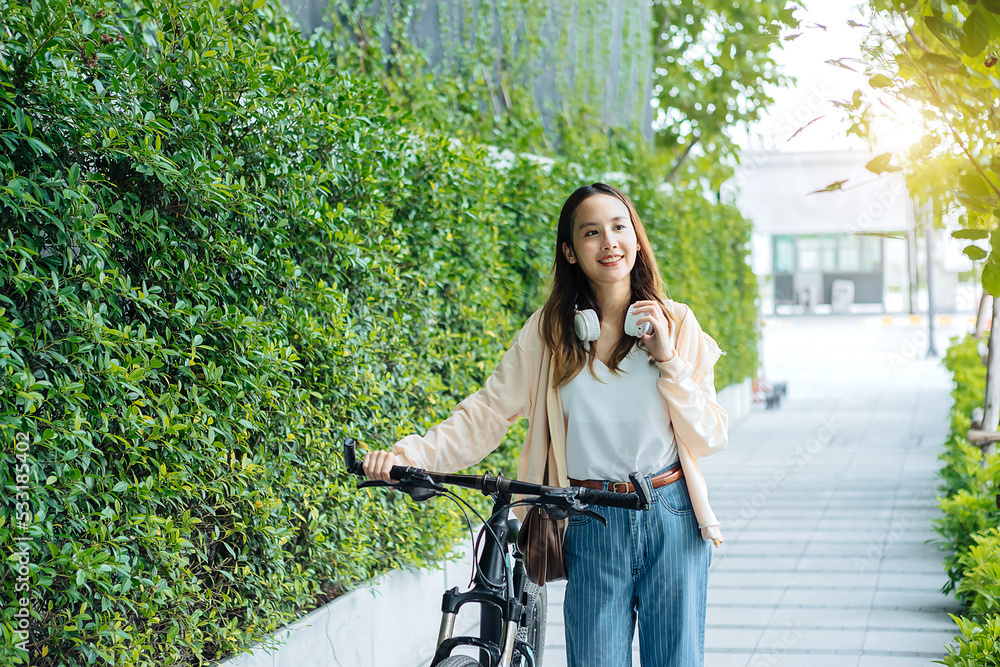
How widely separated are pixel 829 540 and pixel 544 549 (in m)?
4.33

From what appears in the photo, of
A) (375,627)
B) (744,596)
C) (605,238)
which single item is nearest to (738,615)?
(744,596)

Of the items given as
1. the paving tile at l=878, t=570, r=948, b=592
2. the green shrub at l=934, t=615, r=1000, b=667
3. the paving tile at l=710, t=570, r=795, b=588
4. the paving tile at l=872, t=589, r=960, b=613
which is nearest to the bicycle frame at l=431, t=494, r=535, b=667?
the green shrub at l=934, t=615, r=1000, b=667

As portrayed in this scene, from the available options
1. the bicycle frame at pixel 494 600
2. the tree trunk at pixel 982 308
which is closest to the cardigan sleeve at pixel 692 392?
the bicycle frame at pixel 494 600

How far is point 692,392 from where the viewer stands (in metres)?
2.12

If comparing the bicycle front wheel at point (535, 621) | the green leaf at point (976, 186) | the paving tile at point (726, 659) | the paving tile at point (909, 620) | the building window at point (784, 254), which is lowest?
the paving tile at point (726, 659)

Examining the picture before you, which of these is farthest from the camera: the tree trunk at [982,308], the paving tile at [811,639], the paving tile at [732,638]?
the tree trunk at [982,308]

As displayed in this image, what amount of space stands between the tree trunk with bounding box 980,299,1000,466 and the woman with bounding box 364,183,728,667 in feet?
12.0

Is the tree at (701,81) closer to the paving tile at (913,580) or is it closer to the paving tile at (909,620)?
the paving tile at (913,580)

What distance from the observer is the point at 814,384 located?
50.8 feet

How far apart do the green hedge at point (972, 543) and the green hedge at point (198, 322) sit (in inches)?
83.7

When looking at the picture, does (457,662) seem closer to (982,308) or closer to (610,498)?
(610,498)

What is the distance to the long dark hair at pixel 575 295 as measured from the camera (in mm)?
2232

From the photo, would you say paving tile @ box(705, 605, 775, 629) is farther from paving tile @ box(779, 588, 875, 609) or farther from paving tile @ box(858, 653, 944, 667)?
paving tile @ box(858, 653, 944, 667)

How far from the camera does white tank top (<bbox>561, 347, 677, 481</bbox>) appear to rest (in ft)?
7.07
